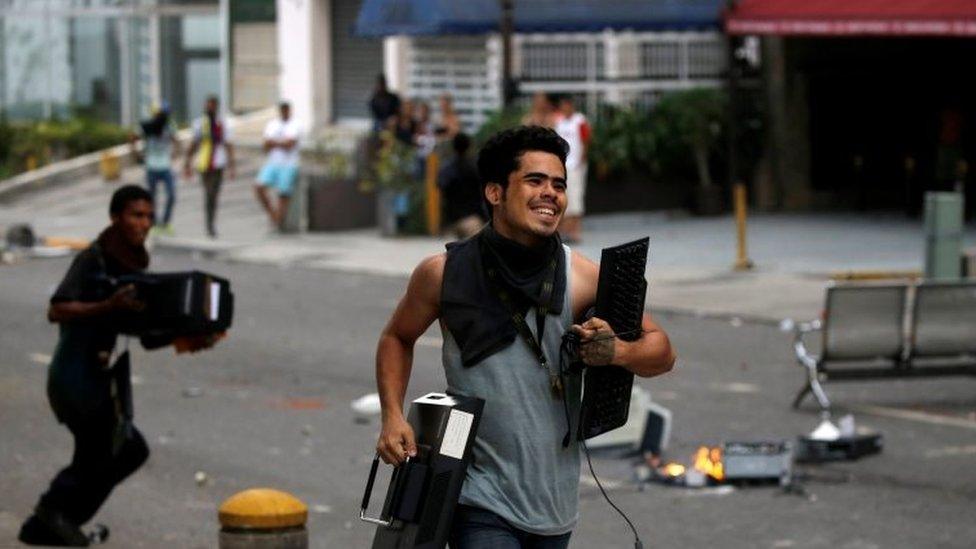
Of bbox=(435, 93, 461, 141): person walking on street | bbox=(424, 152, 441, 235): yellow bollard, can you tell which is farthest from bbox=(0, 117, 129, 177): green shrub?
bbox=(424, 152, 441, 235): yellow bollard

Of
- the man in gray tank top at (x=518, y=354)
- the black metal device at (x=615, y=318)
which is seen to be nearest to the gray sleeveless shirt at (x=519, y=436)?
the man in gray tank top at (x=518, y=354)

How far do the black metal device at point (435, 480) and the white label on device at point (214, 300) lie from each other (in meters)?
3.81

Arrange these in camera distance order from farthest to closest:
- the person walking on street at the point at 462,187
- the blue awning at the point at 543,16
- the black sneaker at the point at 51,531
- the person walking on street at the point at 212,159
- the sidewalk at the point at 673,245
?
1. the blue awning at the point at 543,16
2. the person walking on street at the point at 212,159
3. the sidewalk at the point at 673,245
4. the person walking on street at the point at 462,187
5. the black sneaker at the point at 51,531

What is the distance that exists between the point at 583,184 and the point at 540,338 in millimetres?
20915

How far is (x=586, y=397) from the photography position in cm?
592

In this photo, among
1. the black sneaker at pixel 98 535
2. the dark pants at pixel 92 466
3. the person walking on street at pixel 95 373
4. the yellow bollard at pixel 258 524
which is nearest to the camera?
the yellow bollard at pixel 258 524

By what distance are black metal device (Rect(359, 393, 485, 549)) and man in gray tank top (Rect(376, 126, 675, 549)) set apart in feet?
0.52

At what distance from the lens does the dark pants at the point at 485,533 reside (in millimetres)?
5941

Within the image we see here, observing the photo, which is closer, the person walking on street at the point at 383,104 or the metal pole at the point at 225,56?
the person walking on street at the point at 383,104

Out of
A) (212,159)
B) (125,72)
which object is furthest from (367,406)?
(125,72)

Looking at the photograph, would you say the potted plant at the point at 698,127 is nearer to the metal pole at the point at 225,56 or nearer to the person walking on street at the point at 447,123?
the person walking on street at the point at 447,123

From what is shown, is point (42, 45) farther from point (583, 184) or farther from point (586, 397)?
point (586, 397)

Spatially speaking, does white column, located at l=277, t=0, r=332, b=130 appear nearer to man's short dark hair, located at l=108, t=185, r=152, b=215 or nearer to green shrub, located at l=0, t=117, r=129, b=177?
green shrub, located at l=0, t=117, r=129, b=177

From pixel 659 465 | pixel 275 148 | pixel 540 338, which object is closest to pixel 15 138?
pixel 275 148
